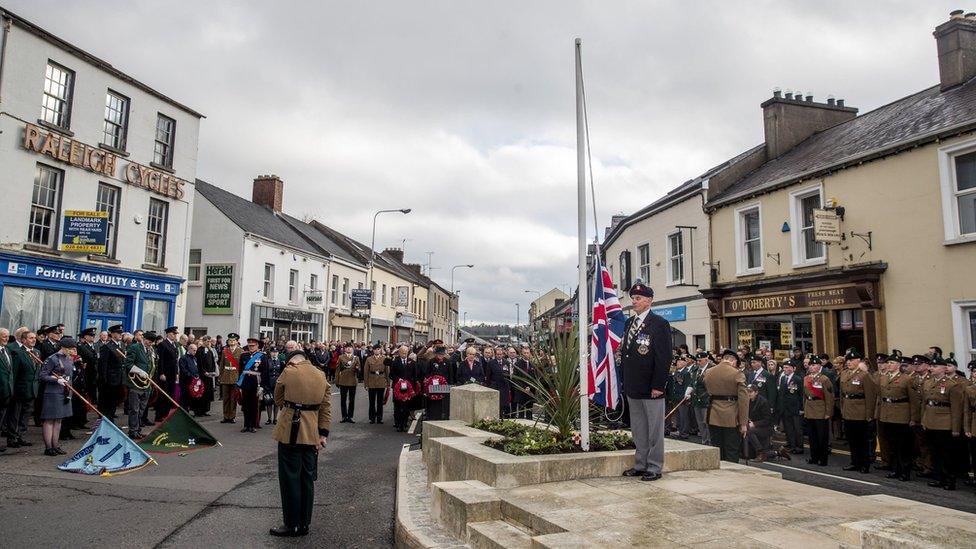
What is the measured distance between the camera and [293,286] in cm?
3234

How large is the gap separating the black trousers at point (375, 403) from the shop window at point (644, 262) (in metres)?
11.6

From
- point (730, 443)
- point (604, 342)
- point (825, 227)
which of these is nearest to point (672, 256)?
point (825, 227)

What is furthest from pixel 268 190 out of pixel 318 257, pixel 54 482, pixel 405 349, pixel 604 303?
pixel 604 303

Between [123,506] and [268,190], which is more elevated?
[268,190]

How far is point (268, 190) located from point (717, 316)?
1133 inches

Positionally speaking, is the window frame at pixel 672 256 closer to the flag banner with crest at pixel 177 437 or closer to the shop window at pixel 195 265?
the flag banner with crest at pixel 177 437

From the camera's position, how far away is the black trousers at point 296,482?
612 cm

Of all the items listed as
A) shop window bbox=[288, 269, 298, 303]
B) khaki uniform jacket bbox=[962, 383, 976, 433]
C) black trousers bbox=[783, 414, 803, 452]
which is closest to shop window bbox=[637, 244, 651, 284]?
black trousers bbox=[783, 414, 803, 452]

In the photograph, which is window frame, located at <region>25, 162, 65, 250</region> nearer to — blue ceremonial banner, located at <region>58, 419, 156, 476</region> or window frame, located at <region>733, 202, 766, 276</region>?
blue ceremonial banner, located at <region>58, 419, 156, 476</region>

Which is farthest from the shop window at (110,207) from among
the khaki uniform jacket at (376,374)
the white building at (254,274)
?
the khaki uniform jacket at (376,374)

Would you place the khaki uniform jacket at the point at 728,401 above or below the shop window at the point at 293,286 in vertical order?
below

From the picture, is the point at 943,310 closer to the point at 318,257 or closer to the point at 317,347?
the point at 317,347

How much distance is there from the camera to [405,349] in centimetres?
1539

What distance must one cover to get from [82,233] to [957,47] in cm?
2360
